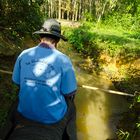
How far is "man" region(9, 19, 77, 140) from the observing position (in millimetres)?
4086

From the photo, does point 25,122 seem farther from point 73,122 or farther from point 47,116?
point 73,122

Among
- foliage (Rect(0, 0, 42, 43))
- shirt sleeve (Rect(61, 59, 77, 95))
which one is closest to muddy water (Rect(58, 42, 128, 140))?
foliage (Rect(0, 0, 42, 43))

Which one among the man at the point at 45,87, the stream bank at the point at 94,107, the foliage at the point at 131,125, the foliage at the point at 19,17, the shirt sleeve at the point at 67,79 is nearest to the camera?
the man at the point at 45,87

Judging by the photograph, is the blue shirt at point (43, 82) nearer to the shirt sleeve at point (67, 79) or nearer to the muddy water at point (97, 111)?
the shirt sleeve at point (67, 79)

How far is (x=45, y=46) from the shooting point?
4.25 m

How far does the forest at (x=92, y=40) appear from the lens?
8.30 meters

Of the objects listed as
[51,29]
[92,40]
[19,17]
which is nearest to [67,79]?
[51,29]

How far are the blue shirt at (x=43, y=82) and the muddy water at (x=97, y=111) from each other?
160 inches

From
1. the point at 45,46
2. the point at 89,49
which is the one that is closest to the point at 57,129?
the point at 45,46

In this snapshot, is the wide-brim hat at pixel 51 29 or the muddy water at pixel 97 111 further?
the muddy water at pixel 97 111

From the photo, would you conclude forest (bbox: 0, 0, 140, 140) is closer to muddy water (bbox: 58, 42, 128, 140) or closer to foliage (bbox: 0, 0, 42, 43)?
foliage (bbox: 0, 0, 42, 43)

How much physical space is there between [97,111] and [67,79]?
5.61 metres

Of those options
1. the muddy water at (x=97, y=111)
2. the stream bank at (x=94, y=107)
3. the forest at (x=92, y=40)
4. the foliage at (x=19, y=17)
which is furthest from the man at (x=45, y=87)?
the foliage at (x=19, y=17)

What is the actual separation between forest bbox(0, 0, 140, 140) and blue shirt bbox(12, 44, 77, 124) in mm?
448
